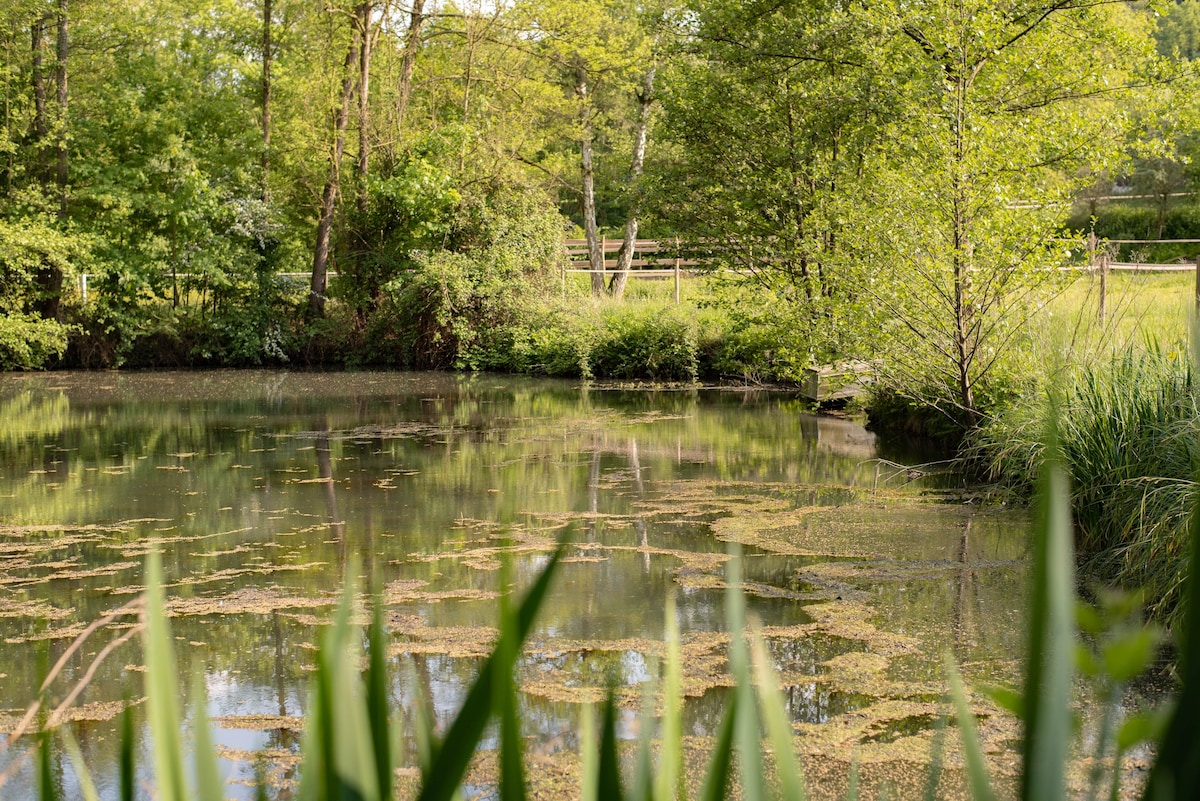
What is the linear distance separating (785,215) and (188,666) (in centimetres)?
1199

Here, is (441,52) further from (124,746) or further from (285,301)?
(124,746)

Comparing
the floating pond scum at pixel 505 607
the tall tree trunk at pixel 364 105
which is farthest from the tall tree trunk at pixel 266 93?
the floating pond scum at pixel 505 607

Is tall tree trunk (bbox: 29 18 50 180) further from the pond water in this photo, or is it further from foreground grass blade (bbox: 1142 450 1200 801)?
foreground grass blade (bbox: 1142 450 1200 801)

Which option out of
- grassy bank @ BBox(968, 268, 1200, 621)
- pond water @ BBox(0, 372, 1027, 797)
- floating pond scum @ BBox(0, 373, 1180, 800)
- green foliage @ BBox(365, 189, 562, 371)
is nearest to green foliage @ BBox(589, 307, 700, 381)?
green foliage @ BBox(365, 189, 562, 371)

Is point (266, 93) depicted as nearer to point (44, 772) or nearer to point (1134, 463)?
point (1134, 463)

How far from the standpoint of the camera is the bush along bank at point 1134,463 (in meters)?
5.68

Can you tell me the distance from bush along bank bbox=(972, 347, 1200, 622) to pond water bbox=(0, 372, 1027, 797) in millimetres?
536

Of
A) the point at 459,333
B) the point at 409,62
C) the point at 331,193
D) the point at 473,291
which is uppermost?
the point at 409,62

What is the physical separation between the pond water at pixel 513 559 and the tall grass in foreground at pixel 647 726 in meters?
0.10

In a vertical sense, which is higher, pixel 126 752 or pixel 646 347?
pixel 646 347

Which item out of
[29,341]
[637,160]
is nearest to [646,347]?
[637,160]

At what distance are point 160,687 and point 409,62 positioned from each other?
2276cm

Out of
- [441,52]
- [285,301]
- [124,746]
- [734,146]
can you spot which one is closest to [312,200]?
[285,301]

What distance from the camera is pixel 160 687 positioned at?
451 mm
